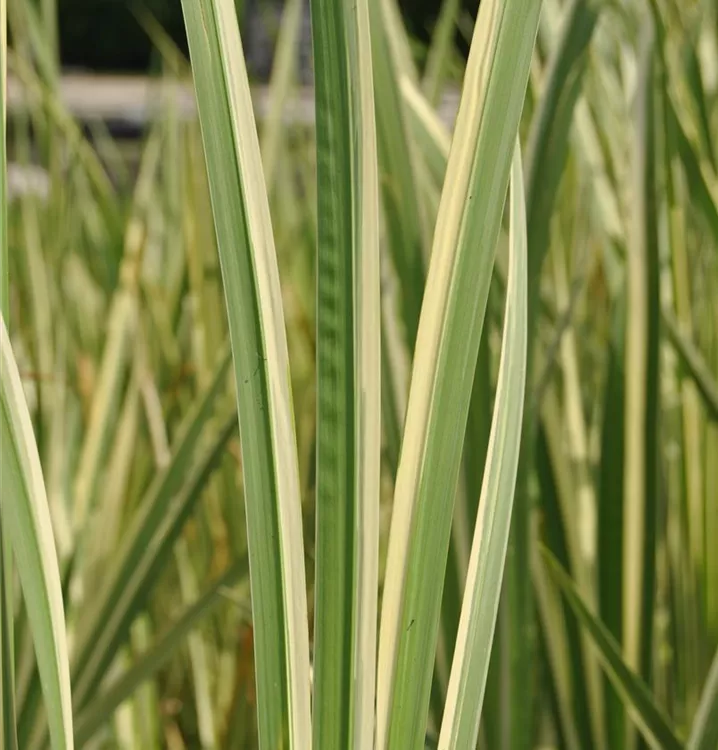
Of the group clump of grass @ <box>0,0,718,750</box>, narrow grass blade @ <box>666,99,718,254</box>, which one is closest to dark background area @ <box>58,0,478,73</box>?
clump of grass @ <box>0,0,718,750</box>

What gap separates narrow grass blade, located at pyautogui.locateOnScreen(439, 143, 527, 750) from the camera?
0.19 meters

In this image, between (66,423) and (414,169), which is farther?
(66,423)

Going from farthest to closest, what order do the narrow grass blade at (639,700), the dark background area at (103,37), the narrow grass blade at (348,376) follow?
the dark background area at (103,37)
the narrow grass blade at (639,700)
the narrow grass blade at (348,376)

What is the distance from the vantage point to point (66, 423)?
0.58m

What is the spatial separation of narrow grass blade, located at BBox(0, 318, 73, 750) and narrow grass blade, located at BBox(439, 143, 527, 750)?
84mm

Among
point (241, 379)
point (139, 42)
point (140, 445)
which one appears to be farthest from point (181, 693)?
point (139, 42)

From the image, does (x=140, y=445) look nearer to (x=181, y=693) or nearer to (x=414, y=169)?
(x=181, y=693)

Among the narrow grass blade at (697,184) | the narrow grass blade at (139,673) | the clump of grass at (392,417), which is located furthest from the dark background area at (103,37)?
the narrow grass blade at (139,673)

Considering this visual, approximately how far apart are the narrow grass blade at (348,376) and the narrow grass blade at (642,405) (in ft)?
0.60

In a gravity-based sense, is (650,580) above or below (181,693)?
above

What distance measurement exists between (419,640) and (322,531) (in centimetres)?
3

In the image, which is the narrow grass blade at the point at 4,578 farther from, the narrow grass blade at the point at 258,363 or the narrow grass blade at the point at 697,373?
the narrow grass blade at the point at 697,373

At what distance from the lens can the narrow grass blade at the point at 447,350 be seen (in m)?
0.18

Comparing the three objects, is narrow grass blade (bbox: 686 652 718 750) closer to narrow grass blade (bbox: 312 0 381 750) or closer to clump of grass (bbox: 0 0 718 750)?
clump of grass (bbox: 0 0 718 750)
